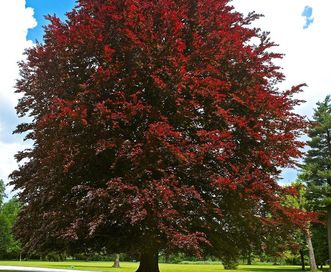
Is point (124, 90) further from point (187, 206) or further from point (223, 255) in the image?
point (223, 255)

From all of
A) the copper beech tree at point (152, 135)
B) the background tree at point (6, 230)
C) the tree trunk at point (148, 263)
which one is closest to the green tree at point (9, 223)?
the background tree at point (6, 230)

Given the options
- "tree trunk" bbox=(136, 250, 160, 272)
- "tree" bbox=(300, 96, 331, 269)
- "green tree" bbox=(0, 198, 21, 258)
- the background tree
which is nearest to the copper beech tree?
"tree trunk" bbox=(136, 250, 160, 272)

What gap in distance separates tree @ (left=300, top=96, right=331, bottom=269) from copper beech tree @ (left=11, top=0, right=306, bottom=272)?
3613 centimetres

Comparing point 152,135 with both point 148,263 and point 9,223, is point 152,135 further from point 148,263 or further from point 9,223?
point 9,223

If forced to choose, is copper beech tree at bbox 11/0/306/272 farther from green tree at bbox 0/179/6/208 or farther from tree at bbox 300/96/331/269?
green tree at bbox 0/179/6/208

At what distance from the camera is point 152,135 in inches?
483

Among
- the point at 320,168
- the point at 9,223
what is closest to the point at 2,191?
the point at 9,223

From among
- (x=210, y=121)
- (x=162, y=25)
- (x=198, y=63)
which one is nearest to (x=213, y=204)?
(x=210, y=121)

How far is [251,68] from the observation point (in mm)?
15141

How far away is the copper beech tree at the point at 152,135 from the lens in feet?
41.1

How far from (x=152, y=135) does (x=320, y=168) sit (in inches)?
1665

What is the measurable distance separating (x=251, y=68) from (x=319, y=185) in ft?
128

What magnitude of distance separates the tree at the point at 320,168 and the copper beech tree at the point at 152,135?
119ft

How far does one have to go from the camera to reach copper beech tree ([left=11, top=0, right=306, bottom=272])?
41.1ft
